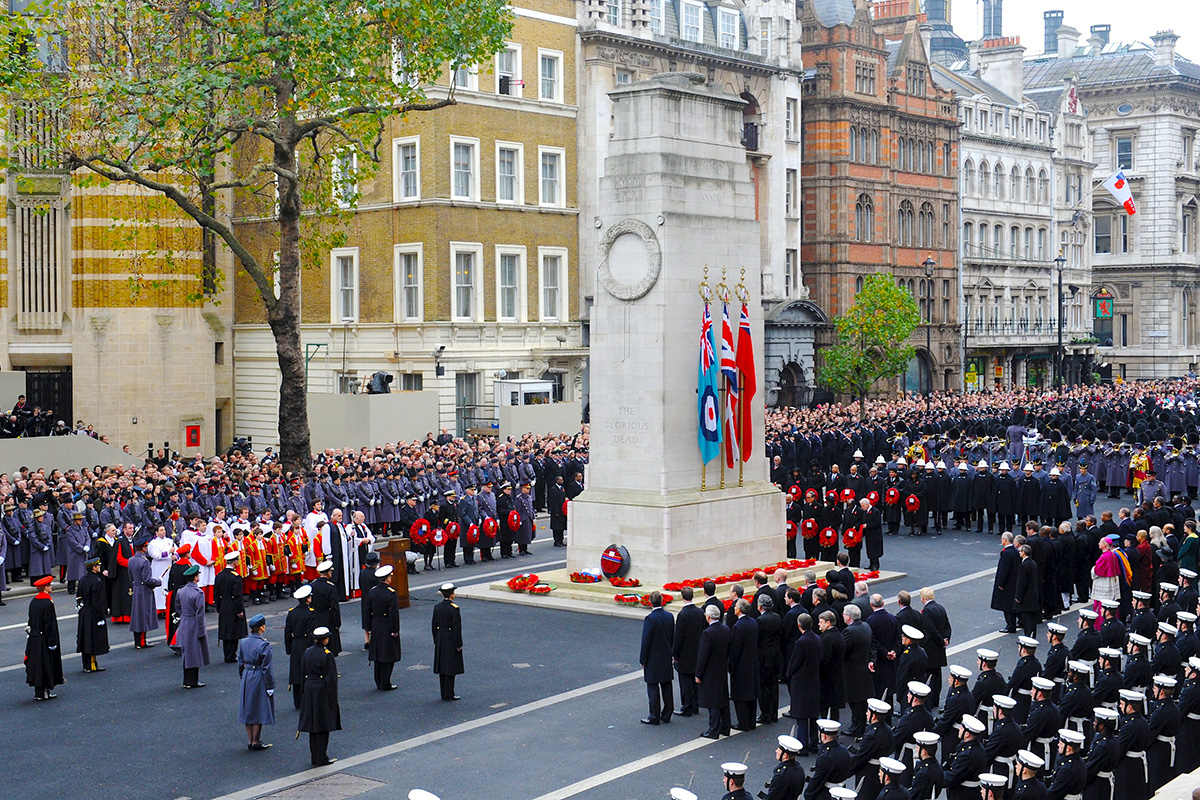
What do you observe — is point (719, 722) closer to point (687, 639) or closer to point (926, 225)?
point (687, 639)

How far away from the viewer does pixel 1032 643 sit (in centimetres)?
1410

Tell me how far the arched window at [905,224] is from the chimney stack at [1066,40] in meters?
32.3

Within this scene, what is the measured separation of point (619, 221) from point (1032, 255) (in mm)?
56095

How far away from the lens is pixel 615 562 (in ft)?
74.3

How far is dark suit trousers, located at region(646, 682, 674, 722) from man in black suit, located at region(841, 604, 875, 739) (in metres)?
1.97

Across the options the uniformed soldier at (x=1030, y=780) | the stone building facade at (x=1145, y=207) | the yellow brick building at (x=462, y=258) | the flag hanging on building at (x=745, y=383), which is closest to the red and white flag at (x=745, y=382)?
the flag hanging on building at (x=745, y=383)

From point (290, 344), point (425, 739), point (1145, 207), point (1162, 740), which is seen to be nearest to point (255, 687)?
point (425, 739)

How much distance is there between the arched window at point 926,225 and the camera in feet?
219

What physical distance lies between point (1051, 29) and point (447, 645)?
3494 inches

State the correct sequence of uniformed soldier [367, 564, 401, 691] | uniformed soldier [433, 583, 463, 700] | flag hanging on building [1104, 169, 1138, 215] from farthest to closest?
flag hanging on building [1104, 169, 1138, 215], uniformed soldier [367, 564, 401, 691], uniformed soldier [433, 583, 463, 700]

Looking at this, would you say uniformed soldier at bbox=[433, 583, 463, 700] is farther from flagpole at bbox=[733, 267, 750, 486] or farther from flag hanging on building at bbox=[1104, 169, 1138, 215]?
flag hanging on building at bbox=[1104, 169, 1138, 215]

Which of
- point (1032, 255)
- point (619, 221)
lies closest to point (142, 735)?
point (619, 221)

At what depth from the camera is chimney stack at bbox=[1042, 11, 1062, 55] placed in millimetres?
95062

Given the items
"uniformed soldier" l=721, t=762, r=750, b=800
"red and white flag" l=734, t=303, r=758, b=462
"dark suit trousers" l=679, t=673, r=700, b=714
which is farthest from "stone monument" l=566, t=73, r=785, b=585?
"uniformed soldier" l=721, t=762, r=750, b=800
